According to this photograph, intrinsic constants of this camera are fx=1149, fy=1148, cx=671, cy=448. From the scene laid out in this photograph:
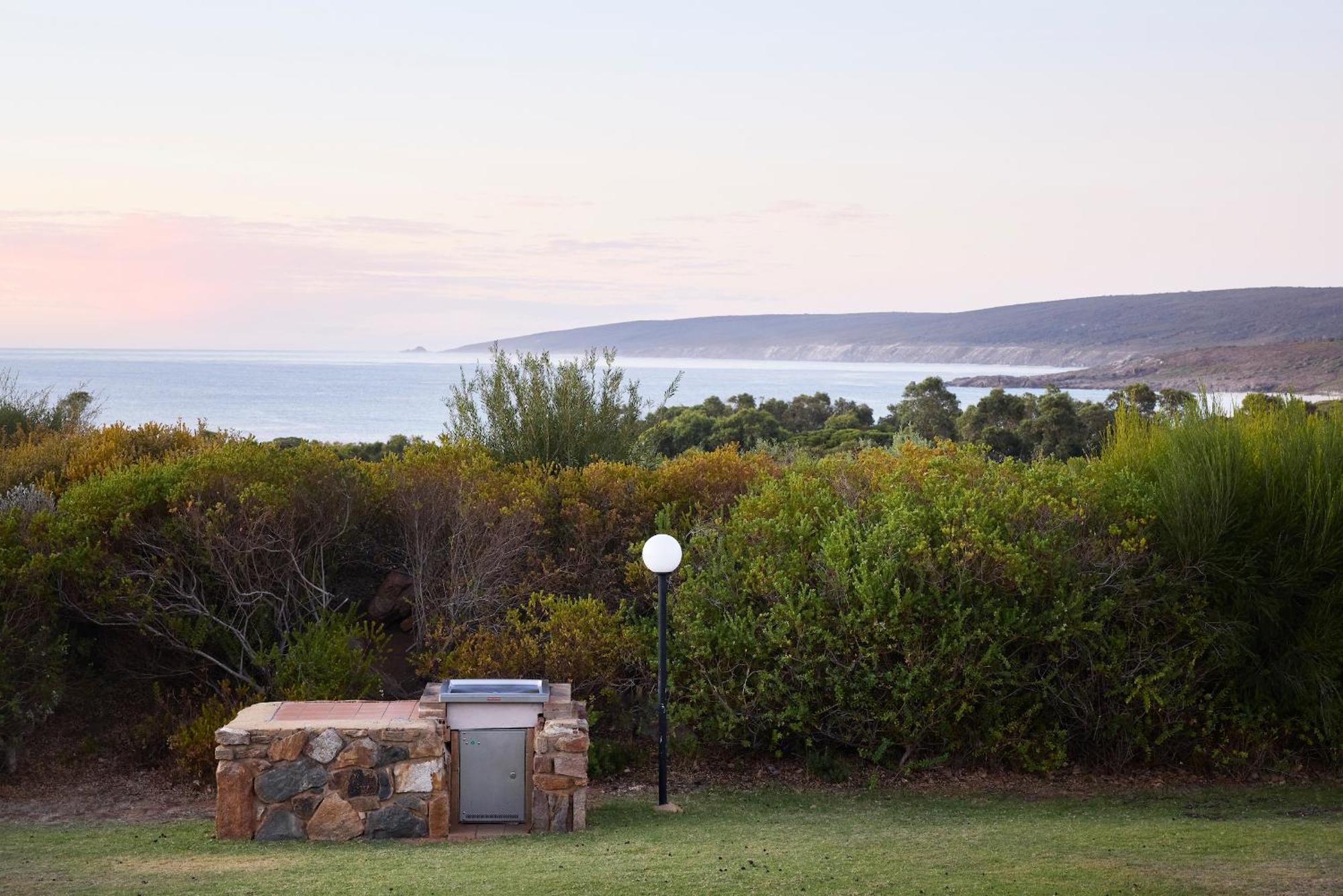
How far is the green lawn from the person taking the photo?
17.4 feet

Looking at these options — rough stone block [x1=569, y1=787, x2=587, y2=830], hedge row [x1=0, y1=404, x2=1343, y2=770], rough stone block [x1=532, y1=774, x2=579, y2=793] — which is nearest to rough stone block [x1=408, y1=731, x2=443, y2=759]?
rough stone block [x1=532, y1=774, x2=579, y2=793]

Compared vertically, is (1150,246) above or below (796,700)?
above

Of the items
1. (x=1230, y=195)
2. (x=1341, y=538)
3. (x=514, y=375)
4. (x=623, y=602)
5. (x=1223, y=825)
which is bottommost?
(x=1223, y=825)

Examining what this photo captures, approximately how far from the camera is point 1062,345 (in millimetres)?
90250

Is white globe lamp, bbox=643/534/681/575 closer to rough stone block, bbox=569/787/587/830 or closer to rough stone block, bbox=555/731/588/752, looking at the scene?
rough stone block, bbox=555/731/588/752

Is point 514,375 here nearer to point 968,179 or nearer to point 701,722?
point 701,722

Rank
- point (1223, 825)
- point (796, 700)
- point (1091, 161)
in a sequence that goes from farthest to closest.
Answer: point (1091, 161), point (796, 700), point (1223, 825)

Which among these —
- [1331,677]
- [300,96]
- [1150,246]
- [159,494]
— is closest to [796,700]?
[1331,677]

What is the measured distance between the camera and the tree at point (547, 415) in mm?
13672

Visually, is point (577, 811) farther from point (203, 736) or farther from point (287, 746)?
point (203, 736)

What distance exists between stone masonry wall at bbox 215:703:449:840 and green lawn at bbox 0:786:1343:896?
21cm

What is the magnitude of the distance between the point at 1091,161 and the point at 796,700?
20.0m

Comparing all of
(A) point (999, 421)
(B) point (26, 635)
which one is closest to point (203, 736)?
(B) point (26, 635)

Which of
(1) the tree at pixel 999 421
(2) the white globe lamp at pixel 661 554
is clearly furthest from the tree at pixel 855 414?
(2) the white globe lamp at pixel 661 554
